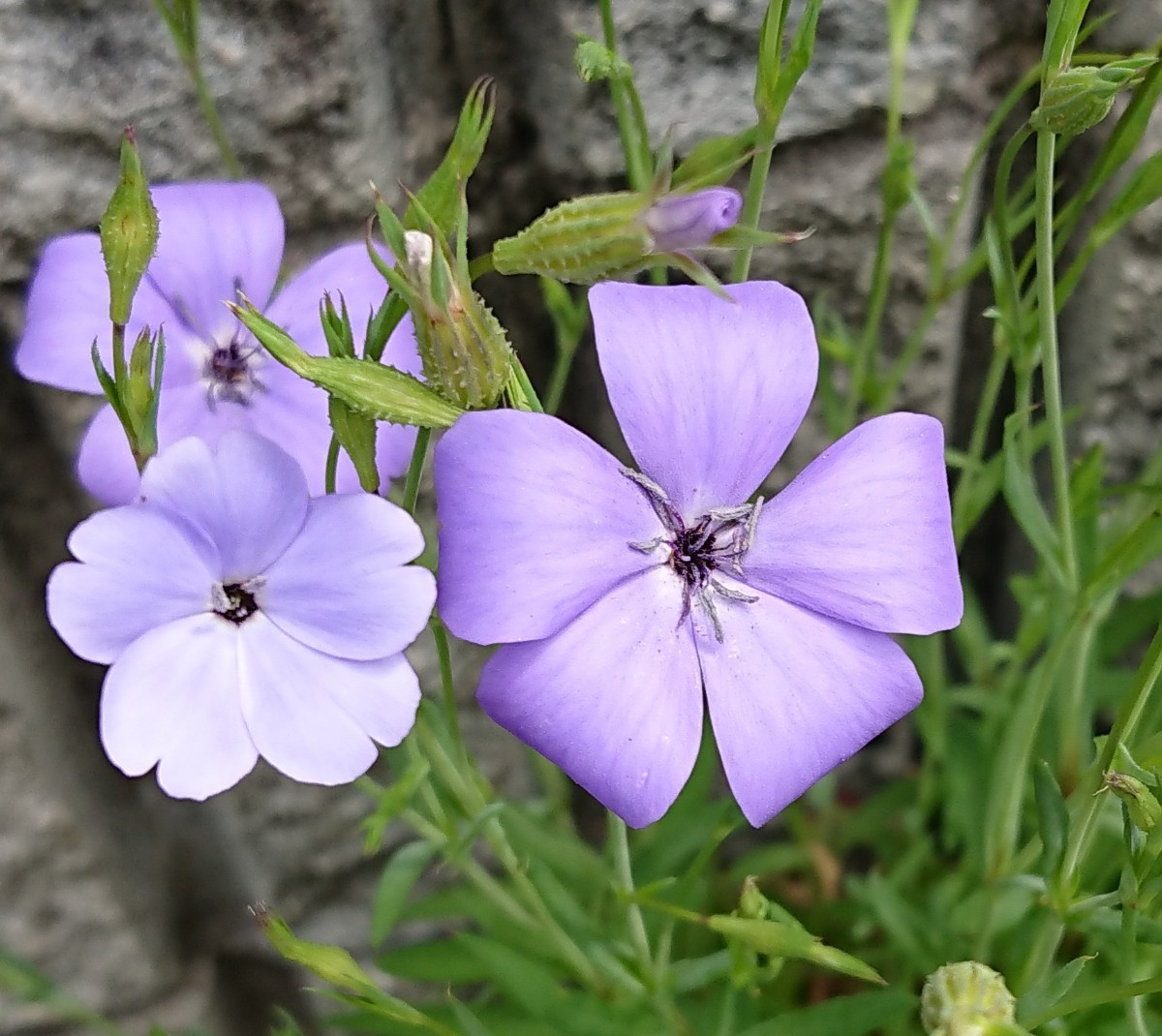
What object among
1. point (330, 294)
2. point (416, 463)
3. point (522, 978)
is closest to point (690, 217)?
point (416, 463)

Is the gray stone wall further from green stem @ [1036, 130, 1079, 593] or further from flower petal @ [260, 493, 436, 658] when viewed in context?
flower petal @ [260, 493, 436, 658]

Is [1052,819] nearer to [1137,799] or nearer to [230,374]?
[1137,799]

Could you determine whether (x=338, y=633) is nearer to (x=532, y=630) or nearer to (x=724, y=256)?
(x=532, y=630)

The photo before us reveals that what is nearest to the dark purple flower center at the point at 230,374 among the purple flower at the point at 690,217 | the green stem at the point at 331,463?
the green stem at the point at 331,463

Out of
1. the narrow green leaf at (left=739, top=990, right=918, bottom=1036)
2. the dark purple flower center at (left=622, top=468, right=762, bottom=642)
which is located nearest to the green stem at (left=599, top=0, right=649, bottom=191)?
the dark purple flower center at (left=622, top=468, right=762, bottom=642)

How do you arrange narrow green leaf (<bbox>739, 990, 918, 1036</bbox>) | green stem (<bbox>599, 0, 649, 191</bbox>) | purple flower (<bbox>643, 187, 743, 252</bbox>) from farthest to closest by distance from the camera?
narrow green leaf (<bbox>739, 990, 918, 1036</bbox>), green stem (<bbox>599, 0, 649, 191</bbox>), purple flower (<bbox>643, 187, 743, 252</bbox>)

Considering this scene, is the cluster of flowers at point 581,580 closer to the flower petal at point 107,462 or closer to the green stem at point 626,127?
the flower petal at point 107,462
